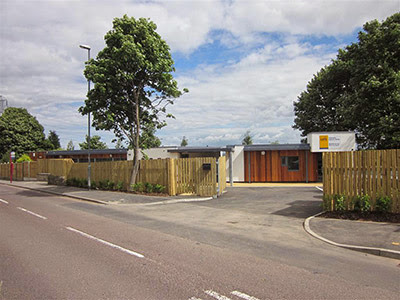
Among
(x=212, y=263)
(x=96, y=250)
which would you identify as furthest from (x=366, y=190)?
(x=96, y=250)

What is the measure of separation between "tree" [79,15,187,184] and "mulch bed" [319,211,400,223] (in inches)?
471

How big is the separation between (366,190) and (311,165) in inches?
679

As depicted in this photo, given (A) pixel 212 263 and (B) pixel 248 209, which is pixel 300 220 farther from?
(A) pixel 212 263

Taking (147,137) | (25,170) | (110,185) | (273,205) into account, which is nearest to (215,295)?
(273,205)

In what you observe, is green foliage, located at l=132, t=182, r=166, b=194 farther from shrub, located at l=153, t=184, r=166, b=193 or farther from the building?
the building

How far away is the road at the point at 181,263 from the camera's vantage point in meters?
4.68

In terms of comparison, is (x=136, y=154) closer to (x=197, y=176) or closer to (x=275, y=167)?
(x=197, y=176)

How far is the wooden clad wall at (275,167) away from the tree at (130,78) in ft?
32.9

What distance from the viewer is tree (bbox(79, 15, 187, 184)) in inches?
707

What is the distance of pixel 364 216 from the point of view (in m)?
9.93

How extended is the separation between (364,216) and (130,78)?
1356 cm

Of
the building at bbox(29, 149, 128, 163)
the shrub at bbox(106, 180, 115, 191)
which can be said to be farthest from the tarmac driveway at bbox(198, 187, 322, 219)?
the building at bbox(29, 149, 128, 163)

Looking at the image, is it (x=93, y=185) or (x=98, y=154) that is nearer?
(x=93, y=185)

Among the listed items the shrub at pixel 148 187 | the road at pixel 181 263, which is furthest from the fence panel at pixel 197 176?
the road at pixel 181 263
